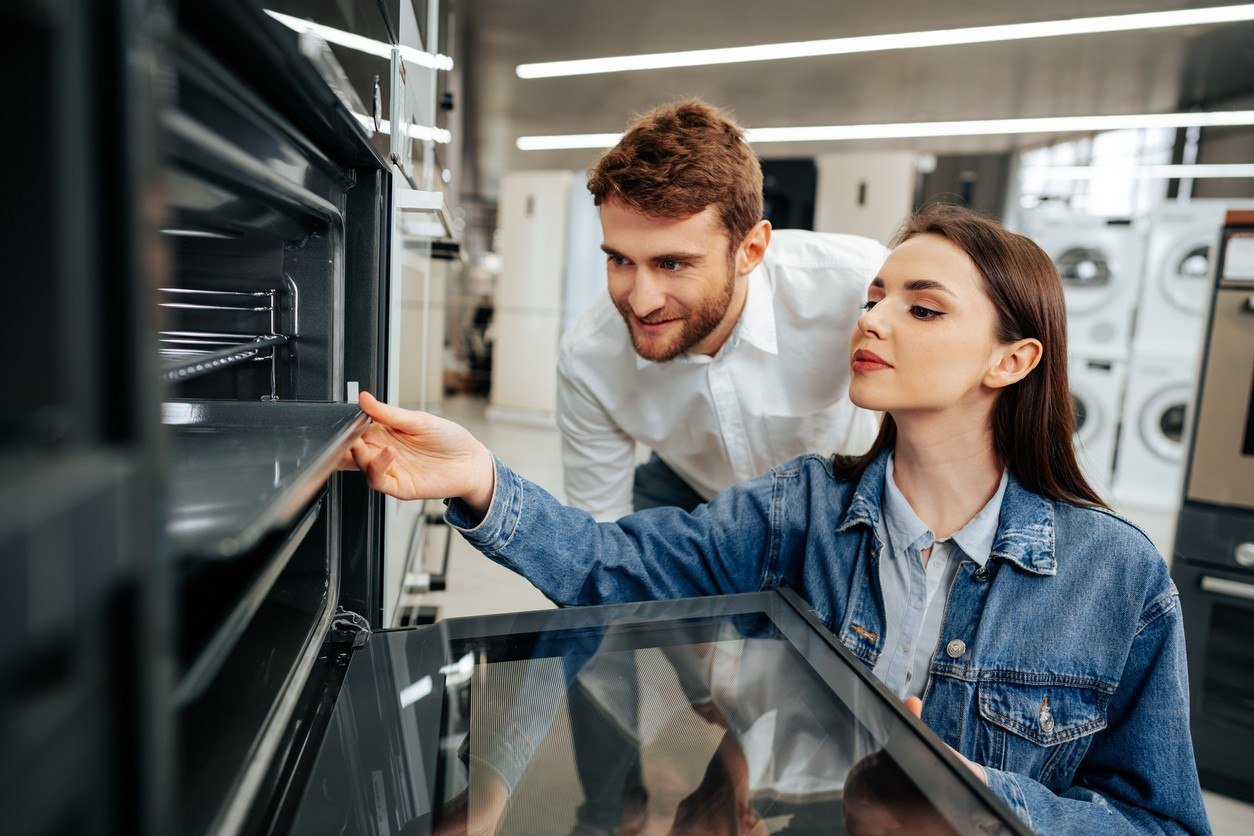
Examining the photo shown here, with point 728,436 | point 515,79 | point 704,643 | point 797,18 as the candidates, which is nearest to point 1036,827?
point 704,643

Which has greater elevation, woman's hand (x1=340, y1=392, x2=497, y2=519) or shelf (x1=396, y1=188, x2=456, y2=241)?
shelf (x1=396, y1=188, x2=456, y2=241)

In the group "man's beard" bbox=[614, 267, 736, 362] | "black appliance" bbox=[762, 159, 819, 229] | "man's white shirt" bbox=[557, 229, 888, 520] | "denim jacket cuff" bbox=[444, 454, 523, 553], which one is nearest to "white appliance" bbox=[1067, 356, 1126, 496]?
"black appliance" bbox=[762, 159, 819, 229]

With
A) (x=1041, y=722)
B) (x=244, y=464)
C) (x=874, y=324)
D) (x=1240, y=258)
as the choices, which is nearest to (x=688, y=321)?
(x=874, y=324)

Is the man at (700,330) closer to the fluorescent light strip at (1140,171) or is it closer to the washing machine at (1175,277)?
the washing machine at (1175,277)

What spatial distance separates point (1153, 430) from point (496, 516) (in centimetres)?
474

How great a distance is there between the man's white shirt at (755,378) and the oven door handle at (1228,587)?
0.84 metres

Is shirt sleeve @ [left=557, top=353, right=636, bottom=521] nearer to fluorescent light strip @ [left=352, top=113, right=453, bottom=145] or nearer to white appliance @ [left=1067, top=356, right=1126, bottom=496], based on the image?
fluorescent light strip @ [left=352, top=113, right=453, bottom=145]

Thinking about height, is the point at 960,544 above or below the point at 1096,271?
below

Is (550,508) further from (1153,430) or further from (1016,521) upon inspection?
(1153,430)

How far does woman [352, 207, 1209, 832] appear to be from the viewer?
2.76ft

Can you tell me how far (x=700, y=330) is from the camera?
1416mm

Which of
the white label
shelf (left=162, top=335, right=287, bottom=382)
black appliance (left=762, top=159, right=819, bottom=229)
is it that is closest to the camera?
shelf (left=162, top=335, right=287, bottom=382)

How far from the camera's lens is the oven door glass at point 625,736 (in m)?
0.54

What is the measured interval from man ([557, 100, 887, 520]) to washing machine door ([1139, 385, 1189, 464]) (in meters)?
3.65
